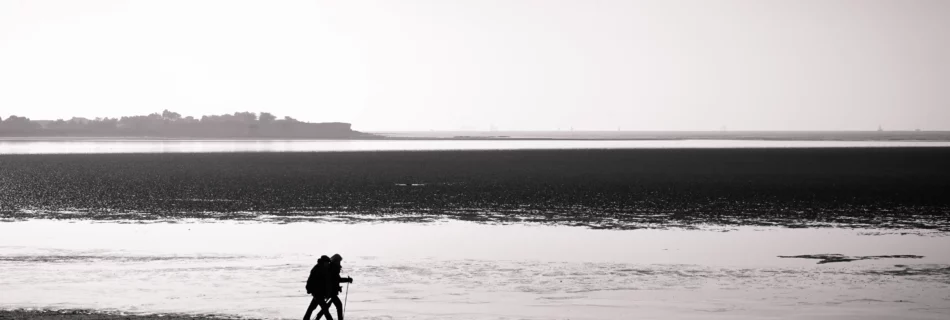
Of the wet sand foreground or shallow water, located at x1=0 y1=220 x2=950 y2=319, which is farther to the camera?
the wet sand foreground

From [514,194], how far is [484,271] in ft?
83.2

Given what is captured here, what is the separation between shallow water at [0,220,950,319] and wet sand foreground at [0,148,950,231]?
4.54 m

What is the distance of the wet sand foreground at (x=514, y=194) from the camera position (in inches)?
1432

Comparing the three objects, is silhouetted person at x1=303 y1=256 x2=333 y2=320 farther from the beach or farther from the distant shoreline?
the distant shoreline

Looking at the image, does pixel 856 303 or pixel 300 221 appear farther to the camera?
pixel 300 221

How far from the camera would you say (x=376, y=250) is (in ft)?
86.2

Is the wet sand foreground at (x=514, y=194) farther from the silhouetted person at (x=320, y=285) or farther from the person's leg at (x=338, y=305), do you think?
the silhouetted person at (x=320, y=285)

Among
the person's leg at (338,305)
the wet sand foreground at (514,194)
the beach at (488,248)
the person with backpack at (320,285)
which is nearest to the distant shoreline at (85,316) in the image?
the beach at (488,248)

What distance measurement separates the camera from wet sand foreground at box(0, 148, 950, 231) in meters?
36.4

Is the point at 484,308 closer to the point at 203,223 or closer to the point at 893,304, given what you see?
the point at 893,304

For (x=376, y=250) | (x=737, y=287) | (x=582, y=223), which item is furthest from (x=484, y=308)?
(x=582, y=223)

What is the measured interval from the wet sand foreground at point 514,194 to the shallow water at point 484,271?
14.9 ft

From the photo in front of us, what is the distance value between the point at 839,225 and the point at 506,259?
12.8 meters

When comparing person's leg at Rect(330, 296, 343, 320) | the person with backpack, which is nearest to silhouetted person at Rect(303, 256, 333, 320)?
the person with backpack
